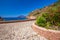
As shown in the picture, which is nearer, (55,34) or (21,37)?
(55,34)

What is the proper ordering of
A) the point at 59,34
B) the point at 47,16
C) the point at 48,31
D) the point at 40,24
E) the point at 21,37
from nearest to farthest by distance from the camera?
the point at 59,34 → the point at 48,31 → the point at 21,37 → the point at 40,24 → the point at 47,16

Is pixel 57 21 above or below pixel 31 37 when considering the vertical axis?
above

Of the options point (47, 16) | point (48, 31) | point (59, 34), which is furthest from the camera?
point (47, 16)

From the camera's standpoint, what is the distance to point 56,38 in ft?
25.0

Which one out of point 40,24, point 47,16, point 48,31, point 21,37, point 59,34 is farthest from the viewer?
point 47,16

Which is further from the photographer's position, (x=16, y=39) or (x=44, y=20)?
(x=44, y=20)

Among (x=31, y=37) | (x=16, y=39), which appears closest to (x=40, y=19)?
(x=31, y=37)

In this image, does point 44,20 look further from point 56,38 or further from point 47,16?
point 56,38

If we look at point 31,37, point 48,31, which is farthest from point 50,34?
point 31,37

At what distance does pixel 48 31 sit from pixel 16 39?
200 cm

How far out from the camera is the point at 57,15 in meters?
10.5

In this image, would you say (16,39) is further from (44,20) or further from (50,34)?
(44,20)

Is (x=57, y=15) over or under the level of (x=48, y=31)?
over

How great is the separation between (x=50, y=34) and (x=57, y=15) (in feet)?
9.72
